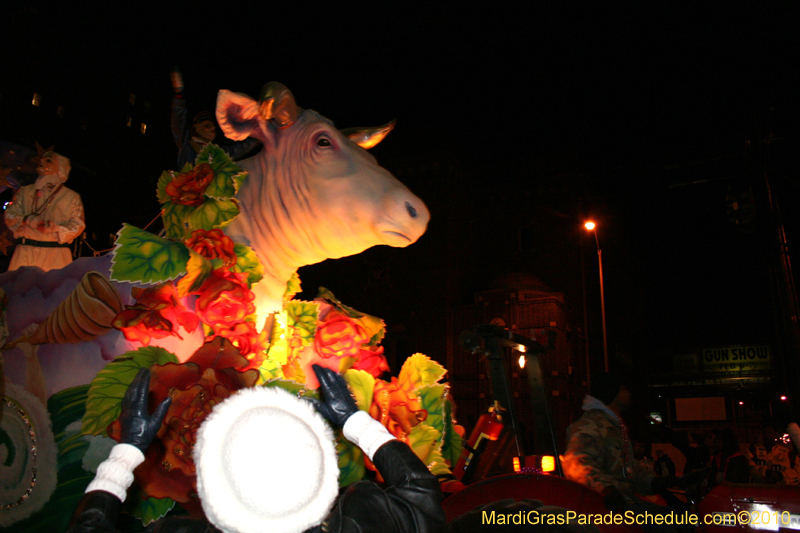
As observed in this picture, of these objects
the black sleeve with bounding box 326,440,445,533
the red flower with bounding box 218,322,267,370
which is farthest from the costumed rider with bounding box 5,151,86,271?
the black sleeve with bounding box 326,440,445,533

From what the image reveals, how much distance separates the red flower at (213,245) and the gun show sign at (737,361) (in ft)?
108

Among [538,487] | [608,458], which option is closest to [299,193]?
[538,487]

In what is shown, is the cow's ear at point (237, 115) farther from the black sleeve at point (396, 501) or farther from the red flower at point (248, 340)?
the black sleeve at point (396, 501)

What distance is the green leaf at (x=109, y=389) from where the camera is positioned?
78.1 inches

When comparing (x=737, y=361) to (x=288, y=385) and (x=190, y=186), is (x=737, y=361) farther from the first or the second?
(x=190, y=186)

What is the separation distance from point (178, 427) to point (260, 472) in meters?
0.73

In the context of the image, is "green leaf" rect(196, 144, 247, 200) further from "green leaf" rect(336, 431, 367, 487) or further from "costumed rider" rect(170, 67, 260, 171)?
"green leaf" rect(336, 431, 367, 487)

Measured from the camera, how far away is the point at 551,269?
2312 cm

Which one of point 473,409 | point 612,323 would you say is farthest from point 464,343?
point 612,323

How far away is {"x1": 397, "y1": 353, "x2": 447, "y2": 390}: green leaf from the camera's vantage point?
2793mm

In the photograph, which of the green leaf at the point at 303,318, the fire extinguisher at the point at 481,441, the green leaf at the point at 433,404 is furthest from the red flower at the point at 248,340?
the fire extinguisher at the point at 481,441

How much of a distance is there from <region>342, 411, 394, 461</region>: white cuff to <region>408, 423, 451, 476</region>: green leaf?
1.14m

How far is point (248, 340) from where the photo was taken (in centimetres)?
233

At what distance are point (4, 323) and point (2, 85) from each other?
75.9 inches
